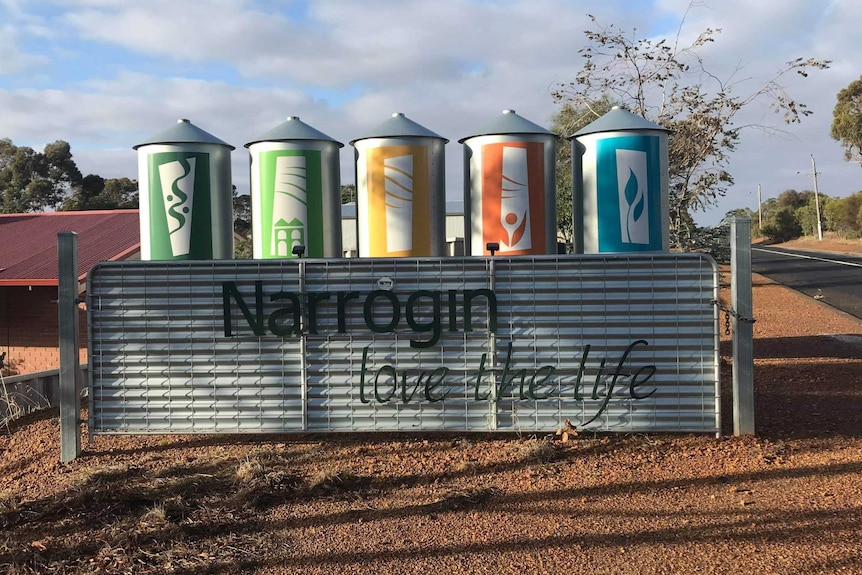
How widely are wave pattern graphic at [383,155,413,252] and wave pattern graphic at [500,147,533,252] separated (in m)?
0.98

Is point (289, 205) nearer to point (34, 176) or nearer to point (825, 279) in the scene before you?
point (825, 279)

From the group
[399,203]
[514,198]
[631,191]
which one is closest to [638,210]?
[631,191]

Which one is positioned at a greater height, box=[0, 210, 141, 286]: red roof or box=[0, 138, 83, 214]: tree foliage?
box=[0, 138, 83, 214]: tree foliage

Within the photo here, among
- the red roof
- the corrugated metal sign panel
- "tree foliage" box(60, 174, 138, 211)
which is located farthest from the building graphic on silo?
"tree foliage" box(60, 174, 138, 211)

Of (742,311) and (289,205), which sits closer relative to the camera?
(742,311)

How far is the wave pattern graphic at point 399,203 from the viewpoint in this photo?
768 centimetres

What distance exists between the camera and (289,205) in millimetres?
7727

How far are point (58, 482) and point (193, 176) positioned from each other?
3290 mm

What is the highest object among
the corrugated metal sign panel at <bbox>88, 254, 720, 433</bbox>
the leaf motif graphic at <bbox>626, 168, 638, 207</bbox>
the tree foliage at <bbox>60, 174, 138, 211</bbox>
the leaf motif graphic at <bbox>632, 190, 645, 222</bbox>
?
the tree foliage at <bbox>60, 174, 138, 211</bbox>

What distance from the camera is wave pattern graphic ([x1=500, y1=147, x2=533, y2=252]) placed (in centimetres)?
766

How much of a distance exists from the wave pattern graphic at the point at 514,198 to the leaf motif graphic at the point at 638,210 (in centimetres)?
111

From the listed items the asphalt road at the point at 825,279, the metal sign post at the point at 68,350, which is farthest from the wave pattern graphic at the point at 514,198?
the asphalt road at the point at 825,279

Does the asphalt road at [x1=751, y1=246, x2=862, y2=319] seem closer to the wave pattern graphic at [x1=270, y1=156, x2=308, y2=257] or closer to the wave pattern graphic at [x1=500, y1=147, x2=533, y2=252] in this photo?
the wave pattern graphic at [x1=500, y1=147, x2=533, y2=252]

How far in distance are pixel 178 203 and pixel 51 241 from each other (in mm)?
10939
